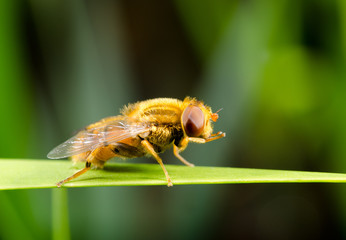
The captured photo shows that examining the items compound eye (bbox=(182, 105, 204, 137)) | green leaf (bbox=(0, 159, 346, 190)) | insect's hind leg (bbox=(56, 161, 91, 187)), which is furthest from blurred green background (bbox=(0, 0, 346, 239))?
compound eye (bbox=(182, 105, 204, 137))

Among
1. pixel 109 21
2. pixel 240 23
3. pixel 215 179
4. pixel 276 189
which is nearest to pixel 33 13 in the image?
pixel 109 21

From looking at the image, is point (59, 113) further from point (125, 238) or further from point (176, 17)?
point (176, 17)

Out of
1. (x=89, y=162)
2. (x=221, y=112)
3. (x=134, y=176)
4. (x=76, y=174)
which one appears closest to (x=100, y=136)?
(x=89, y=162)

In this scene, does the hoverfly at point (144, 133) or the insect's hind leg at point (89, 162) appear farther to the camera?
the hoverfly at point (144, 133)

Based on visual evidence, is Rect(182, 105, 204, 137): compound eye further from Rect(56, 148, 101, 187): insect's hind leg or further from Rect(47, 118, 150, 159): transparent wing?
Rect(56, 148, 101, 187): insect's hind leg

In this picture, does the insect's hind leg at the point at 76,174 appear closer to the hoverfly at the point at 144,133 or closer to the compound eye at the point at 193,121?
the hoverfly at the point at 144,133

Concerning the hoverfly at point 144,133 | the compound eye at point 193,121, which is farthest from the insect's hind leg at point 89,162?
the compound eye at point 193,121

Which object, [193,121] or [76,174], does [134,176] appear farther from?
[193,121]
